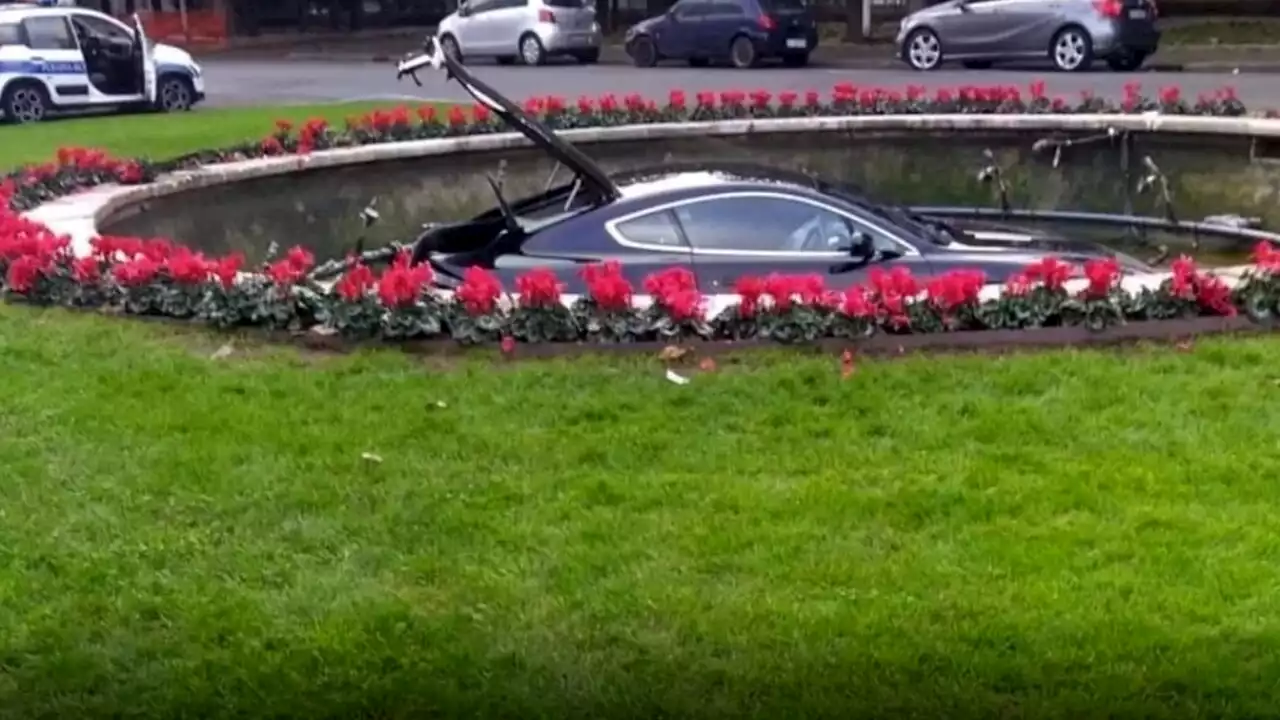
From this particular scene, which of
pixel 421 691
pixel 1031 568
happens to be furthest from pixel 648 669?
pixel 1031 568

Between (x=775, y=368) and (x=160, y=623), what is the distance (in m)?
3.46

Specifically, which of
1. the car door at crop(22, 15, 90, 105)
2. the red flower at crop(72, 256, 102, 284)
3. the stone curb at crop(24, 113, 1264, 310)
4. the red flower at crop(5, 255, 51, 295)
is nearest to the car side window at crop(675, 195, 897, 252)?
the red flower at crop(72, 256, 102, 284)

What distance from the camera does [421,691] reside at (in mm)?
5594

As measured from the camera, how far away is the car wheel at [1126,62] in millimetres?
27875

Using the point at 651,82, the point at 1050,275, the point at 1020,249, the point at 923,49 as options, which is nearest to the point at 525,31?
the point at 651,82

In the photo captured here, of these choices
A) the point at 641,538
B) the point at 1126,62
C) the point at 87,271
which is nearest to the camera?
the point at 641,538

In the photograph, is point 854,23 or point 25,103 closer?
point 25,103

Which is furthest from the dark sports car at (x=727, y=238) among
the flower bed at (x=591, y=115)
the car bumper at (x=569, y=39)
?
the car bumper at (x=569, y=39)

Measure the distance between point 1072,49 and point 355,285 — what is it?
2043 centimetres

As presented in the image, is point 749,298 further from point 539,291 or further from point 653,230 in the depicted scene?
point 653,230

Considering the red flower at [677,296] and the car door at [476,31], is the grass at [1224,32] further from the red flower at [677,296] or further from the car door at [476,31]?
the red flower at [677,296]

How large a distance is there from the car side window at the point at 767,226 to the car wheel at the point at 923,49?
20.1 meters

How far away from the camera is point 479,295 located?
9.15 m

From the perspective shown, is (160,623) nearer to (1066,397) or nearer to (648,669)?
(648,669)
